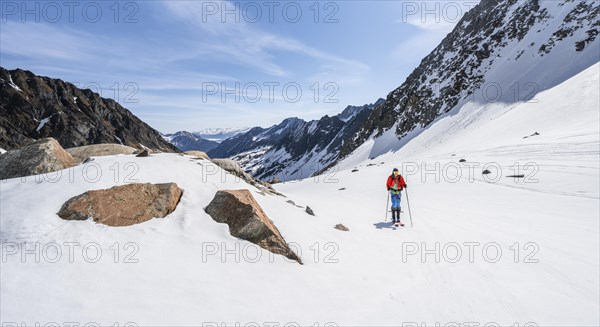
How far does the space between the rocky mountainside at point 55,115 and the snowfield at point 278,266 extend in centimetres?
13930

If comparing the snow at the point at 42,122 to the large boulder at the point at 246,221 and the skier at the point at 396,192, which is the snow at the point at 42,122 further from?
the skier at the point at 396,192

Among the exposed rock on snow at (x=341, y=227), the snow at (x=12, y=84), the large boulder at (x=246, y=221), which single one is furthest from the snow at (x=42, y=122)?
the exposed rock on snow at (x=341, y=227)

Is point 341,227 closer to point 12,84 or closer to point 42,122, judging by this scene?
point 42,122

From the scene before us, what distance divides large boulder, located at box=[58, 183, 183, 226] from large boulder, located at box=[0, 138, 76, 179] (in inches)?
152

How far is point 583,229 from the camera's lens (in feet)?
35.7

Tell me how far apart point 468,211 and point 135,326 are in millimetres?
15012

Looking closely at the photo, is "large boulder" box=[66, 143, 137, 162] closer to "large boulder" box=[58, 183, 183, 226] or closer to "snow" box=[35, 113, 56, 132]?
"large boulder" box=[58, 183, 183, 226]

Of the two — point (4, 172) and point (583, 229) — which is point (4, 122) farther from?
point (583, 229)

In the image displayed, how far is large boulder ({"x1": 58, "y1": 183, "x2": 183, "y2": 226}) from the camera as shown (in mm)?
7684

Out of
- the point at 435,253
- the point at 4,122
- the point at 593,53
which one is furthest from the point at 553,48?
the point at 4,122

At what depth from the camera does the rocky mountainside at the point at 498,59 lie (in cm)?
6128

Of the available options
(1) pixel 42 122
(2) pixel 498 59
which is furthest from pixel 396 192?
(1) pixel 42 122

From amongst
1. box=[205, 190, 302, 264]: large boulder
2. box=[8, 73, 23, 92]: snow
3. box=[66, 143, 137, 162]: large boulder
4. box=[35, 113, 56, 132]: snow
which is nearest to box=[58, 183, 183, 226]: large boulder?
box=[205, 190, 302, 264]: large boulder

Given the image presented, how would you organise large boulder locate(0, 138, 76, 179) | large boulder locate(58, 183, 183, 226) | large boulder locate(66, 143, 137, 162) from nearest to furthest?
large boulder locate(58, 183, 183, 226), large boulder locate(0, 138, 76, 179), large boulder locate(66, 143, 137, 162)
